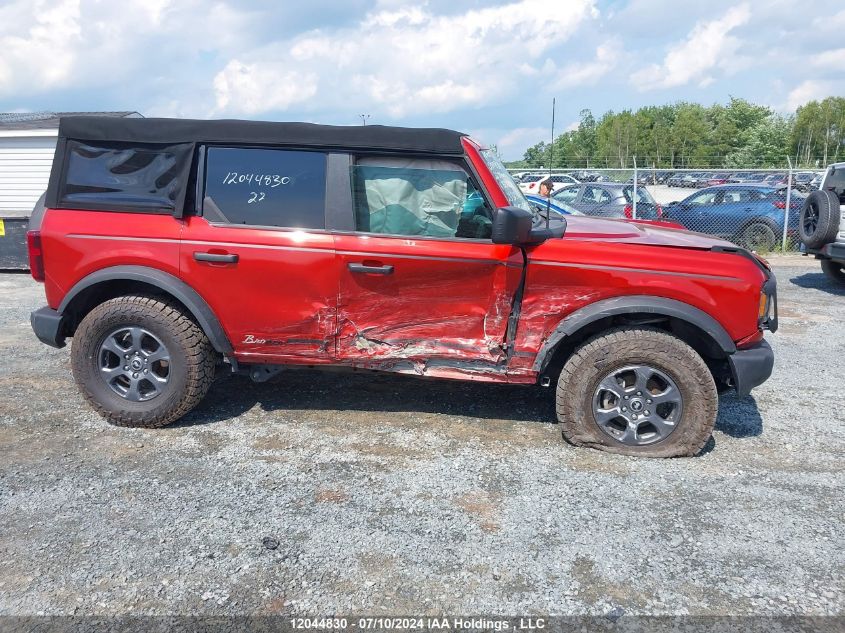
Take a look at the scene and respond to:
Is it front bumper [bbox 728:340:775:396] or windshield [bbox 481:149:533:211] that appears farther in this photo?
windshield [bbox 481:149:533:211]

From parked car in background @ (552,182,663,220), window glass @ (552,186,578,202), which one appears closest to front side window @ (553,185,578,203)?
window glass @ (552,186,578,202)

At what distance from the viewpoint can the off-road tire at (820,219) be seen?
30.3 ft

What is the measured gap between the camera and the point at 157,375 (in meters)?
4.43

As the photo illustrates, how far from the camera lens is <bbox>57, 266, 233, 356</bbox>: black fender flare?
13.8 ft

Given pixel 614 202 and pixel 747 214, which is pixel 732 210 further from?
pixel 614 202

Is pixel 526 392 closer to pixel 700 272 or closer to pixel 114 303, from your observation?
pixel 700 272

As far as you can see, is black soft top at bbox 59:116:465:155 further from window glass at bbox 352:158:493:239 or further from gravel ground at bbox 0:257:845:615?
gravel ground at bbox 0:257:845:615

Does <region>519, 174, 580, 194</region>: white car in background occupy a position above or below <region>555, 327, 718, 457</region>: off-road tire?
above

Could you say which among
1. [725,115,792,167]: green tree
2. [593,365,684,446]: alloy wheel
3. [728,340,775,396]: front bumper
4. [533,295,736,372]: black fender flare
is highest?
[725,115,792,167]: green tree

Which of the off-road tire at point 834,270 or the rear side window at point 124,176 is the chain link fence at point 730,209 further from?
the rear side window at point 124,176

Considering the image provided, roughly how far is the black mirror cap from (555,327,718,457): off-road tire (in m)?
0.86

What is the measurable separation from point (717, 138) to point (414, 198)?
80.8 m

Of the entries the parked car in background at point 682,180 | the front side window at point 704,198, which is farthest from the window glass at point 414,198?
the parked car in background at point 682,180

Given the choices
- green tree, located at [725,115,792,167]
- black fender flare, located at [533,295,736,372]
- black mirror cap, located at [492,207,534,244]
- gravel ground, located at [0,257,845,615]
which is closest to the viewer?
gravel ground, located at [0,257,845,615]
